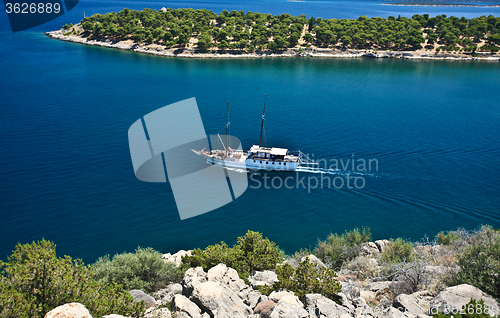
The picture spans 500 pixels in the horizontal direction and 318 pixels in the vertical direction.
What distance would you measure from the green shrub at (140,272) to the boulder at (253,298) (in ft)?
26.9

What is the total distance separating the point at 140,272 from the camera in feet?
→ 85.1

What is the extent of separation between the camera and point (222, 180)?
4816cm

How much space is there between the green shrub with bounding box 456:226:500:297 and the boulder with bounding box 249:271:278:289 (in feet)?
38.7

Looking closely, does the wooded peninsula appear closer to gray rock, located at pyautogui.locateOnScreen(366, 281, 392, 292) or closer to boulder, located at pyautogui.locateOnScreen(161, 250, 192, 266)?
boulder, located at pyautogui.locateOnScreen(161, 250, 192, 266)

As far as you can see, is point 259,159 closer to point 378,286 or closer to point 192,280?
point 378,286

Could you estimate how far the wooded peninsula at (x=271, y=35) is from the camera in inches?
4860

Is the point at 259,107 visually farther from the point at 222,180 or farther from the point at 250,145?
the point at 222,180

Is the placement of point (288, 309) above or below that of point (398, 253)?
above

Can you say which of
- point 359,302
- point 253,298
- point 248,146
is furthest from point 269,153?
point 359,302

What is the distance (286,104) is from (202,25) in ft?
262

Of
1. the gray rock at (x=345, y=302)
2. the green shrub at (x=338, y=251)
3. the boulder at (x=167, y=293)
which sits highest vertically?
the gray rock at (x=345, y=302)

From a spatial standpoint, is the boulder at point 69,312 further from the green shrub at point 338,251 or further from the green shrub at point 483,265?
the green shrub at point 483,265

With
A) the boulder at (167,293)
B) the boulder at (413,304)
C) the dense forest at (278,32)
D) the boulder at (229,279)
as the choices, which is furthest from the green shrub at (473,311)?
the dense forest at (278,32)

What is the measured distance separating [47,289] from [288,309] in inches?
481
